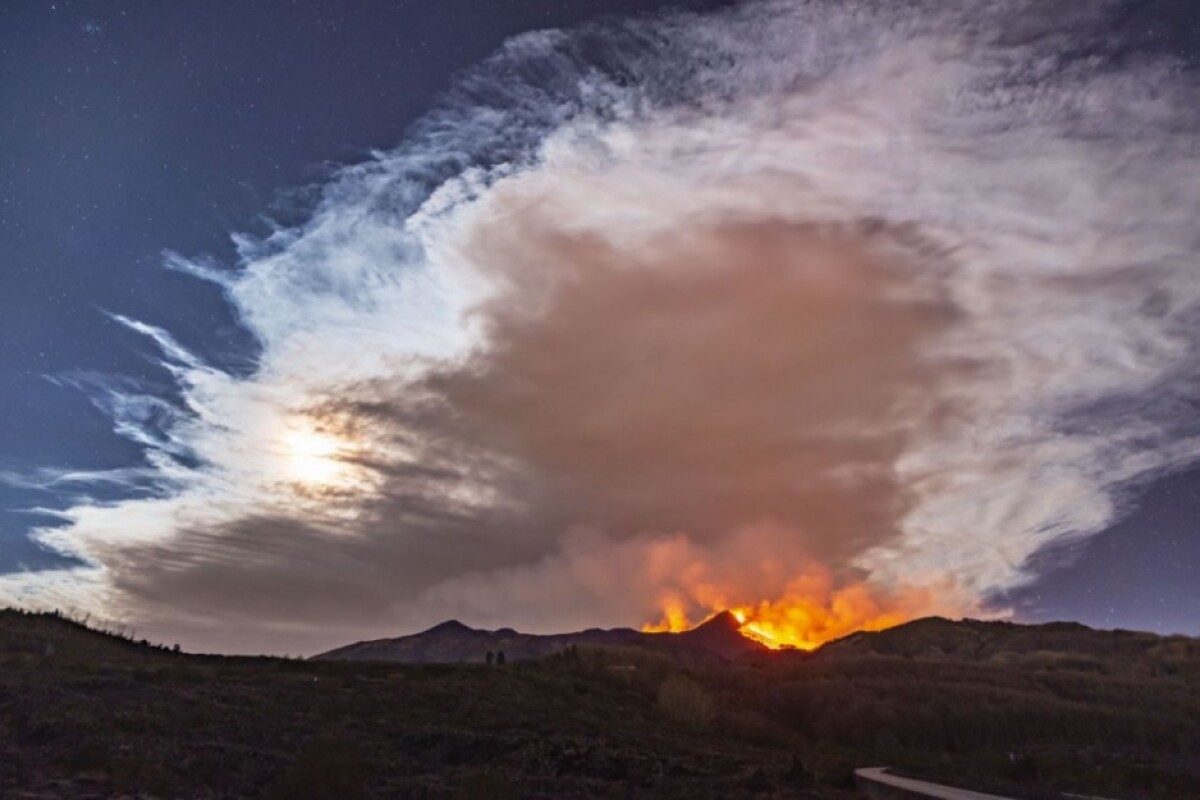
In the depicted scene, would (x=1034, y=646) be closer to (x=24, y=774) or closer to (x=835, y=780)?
→ (x=835, y=780)

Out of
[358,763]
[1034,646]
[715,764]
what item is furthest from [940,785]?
[1034,646]

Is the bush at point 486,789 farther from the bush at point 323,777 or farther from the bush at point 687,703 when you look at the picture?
the bush at point 687,703

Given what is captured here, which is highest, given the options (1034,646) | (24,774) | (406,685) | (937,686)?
(1034,646)

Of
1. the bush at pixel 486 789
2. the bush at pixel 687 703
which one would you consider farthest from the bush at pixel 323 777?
the bush at pixel 687 703

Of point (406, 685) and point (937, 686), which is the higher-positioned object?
point (937, 686)

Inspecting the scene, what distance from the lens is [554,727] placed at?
38.4 meters

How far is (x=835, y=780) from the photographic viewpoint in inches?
1292

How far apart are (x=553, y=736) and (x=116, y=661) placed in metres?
22.3

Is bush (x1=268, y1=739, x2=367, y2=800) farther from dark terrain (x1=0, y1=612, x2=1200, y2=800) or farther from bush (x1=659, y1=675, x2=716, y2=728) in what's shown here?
bush (x1=659, y1=675, x2=716, y2=728)

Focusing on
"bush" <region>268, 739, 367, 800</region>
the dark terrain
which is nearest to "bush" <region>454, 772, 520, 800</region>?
the dark terrain

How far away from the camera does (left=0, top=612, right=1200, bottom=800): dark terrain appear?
24016mm

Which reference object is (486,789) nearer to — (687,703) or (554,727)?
(554,727)

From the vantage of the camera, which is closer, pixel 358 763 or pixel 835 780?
pixel 358 763

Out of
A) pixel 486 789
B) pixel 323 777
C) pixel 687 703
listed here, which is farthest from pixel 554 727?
pixel 687 703
